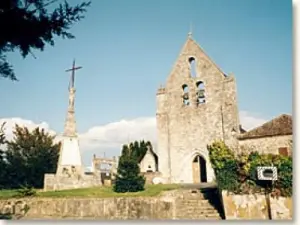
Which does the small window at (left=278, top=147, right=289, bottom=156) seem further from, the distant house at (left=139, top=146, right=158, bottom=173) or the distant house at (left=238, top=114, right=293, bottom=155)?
the distant house at (left=139, top=146, right=158, bottom=173)

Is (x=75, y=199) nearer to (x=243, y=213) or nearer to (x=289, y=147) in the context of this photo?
(x=243, y=213)

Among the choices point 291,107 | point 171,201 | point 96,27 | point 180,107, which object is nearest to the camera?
point 291,107

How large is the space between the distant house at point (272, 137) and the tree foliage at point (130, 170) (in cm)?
137

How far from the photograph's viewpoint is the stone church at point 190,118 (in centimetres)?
634

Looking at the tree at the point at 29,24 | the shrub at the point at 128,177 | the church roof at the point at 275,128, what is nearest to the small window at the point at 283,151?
the church roof at the point at 275,128

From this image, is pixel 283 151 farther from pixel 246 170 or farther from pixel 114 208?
pixel 114 208

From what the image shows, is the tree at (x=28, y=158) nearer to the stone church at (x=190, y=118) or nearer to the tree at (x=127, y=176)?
the tree at (x=127, y=176)

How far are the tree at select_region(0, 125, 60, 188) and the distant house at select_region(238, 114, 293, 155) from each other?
253 cm

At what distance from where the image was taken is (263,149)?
4.50 metres

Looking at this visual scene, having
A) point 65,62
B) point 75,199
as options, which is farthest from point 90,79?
→ point 75,199

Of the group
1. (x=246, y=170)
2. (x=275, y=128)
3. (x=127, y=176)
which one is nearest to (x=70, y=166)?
(x=127, y=176)

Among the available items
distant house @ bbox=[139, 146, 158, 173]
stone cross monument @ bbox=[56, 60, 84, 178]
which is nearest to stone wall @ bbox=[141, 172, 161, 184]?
distant house @ bbox=[139, 146, 158, 173]

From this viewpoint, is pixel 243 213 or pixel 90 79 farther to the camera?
pixel 90 79

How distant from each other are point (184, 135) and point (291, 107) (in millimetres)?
3364
